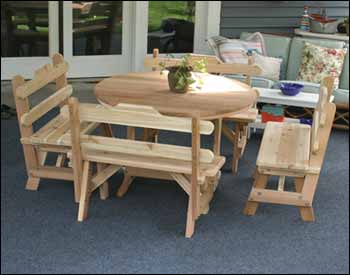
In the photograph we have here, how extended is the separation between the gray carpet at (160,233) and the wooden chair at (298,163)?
115mm

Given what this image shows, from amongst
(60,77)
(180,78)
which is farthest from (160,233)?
(60,77)

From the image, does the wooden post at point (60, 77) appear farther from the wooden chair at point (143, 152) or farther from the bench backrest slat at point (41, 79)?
the wooden chair at point (143, 152)

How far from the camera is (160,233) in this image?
3.33 metres

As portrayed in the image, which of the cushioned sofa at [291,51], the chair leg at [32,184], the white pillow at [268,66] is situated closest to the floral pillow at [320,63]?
the cushioned sofa at [291,51]

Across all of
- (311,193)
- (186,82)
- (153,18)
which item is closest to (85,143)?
(186,82)

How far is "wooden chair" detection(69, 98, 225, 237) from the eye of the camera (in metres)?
3.06

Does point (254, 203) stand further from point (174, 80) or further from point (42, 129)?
point (42, 129)

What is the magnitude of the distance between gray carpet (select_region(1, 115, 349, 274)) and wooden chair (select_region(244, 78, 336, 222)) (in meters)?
0.12

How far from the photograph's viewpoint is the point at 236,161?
4242mm

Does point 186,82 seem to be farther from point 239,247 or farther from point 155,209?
point 239,247

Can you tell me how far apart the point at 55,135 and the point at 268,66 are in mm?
2653

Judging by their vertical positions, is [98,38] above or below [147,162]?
above

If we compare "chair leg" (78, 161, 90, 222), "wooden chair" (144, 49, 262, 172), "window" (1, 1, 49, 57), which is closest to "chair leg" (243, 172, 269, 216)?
"wooden chair" (144, 49, 262, 172)

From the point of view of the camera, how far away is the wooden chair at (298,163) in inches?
134
